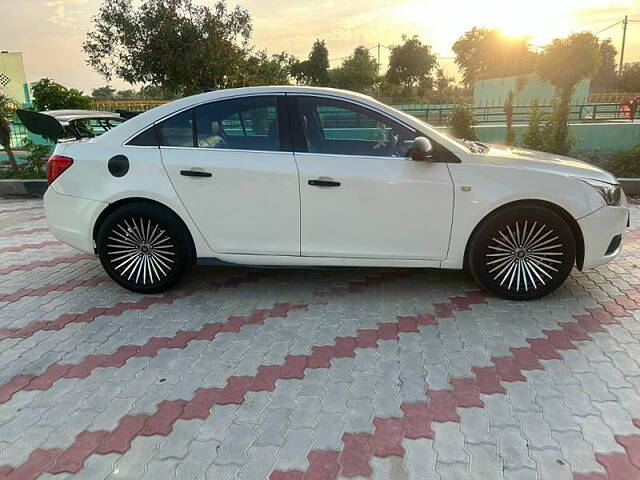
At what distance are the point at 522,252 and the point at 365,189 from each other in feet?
4.31

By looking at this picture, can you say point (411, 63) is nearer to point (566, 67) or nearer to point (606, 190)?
point (566, 67)

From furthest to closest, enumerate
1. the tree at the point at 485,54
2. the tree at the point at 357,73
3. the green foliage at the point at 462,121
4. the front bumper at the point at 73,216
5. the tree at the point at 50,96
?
1. the tree at the point at 485,54
2. the tree at the point at 357,73
3. the tree at the point at 50,96
4. the green foliage at the point at 462,121
5. the front bumper at the point at 73,216

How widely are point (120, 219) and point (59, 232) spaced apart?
67cm

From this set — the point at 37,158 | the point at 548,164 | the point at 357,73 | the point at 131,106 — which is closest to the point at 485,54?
the point at 357,73

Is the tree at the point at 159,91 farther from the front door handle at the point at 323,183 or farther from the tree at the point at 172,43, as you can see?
the front door handle at the point at 323,183

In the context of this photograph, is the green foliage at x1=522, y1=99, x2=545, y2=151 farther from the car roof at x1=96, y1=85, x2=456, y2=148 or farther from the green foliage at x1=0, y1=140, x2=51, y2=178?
the green foliage at x1=0, y1=140, x2=51, y2=178

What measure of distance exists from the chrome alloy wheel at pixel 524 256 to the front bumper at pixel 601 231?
0.69 ft

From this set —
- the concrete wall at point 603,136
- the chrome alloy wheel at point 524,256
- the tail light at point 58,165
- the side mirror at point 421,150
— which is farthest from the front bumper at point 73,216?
the concrete wall at point 603,136

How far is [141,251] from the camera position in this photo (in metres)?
4.02

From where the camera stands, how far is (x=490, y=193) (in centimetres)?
360

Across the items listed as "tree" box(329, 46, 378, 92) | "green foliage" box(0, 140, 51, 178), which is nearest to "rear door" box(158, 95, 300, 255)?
"green foliage" box(0, 140, 51, 178)

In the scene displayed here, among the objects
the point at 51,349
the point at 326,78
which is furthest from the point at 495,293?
the point at 326,78

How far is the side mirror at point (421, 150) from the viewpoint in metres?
3.52

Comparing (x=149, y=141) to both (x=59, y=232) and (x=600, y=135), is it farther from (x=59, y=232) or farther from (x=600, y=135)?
(x=600, y=135)
